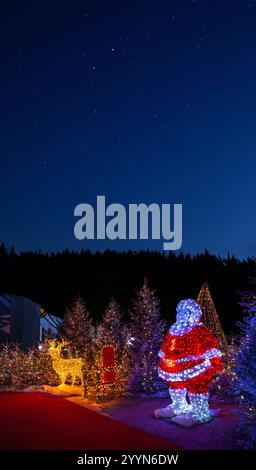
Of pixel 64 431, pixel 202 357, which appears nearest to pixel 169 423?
pixel 202 357

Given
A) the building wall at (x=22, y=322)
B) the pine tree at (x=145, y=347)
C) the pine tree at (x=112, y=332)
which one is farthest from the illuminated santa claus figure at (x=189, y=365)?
the building wall at (x=22, y=322)

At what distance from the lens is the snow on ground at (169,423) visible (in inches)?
251

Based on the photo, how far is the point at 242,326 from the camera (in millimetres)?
6621

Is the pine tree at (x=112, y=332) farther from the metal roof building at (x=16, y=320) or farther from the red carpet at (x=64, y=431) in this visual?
the metal roof building at (x=16, y=320)

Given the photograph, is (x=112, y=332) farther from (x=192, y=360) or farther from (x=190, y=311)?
(x=192, y=360)

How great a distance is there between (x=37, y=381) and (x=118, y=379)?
3.49m

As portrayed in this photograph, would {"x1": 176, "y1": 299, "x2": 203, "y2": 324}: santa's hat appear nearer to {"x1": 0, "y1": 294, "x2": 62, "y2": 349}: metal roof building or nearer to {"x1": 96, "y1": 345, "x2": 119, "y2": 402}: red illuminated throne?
{"x1": 96, "y1": 345, "x2": 119, "y2": 402}: red illuminated throne

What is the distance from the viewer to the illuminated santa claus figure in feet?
25.0

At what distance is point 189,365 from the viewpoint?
773 cm

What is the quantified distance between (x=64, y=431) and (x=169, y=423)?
1866 millimetres

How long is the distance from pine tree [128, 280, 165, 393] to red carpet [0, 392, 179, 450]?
234cm

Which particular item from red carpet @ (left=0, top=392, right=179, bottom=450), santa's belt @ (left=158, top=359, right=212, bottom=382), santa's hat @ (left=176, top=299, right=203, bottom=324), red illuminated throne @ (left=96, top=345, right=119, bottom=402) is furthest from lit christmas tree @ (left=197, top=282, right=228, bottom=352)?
red carpet @ (left=0, top=392, right=179, bottom=450)

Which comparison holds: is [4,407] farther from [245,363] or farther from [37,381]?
[245,363]
